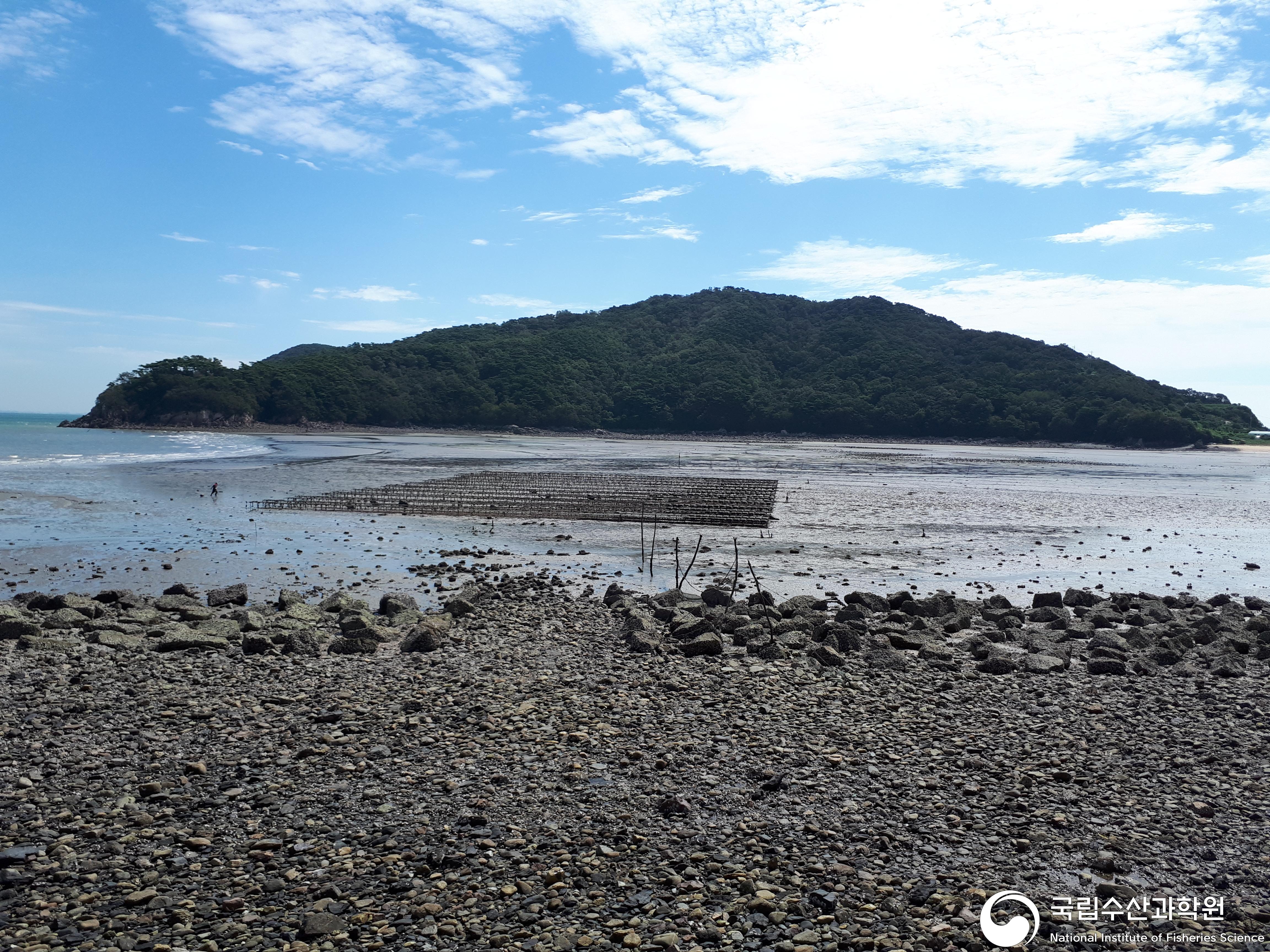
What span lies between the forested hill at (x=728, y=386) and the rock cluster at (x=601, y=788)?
361 feet

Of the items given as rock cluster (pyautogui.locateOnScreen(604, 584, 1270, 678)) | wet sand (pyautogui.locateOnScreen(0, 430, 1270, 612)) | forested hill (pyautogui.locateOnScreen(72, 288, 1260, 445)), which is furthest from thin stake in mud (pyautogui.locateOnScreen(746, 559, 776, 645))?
forested hill (pyautogui.locateOnScreen(72, 288, 1260, 445))

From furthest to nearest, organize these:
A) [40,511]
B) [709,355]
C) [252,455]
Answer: [709,355] → [252,455] → [40,511]

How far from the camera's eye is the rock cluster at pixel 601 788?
4879 millimetres

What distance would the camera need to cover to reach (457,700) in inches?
335

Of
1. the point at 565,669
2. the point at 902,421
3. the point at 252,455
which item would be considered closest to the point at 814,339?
the point at 902,421

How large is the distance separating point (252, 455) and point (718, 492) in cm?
3953

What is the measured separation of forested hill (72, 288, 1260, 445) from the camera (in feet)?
372

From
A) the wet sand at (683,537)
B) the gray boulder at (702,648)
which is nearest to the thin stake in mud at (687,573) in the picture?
the wet sand at (683,537)

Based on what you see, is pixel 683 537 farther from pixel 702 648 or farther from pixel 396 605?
pixel 702 648

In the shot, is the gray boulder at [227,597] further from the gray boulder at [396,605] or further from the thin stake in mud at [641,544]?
the thin stake in mud at [641,544]

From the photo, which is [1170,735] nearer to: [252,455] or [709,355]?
[252,455]

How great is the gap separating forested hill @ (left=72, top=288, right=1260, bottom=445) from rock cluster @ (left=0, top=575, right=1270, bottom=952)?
110137mm

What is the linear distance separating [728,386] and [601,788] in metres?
125

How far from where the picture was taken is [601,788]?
6.54 metres
